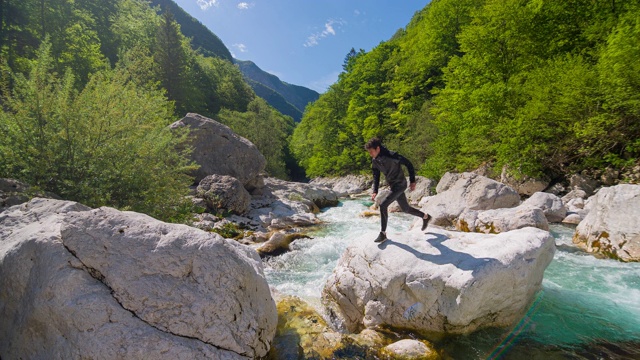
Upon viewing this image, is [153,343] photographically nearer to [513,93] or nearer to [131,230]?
[131,230]

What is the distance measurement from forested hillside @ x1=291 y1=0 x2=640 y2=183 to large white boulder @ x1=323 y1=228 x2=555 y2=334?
11019 mm

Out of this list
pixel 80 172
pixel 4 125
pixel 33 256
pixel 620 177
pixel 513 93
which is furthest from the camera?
pixel 513 93

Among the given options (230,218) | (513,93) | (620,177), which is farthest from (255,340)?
(513,93)

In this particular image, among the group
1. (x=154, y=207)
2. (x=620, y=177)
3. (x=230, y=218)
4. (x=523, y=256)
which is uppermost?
(x=620, y=177)

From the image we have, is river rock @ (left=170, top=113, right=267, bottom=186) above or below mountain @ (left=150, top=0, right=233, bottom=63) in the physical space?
below

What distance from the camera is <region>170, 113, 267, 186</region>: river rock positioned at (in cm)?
1669

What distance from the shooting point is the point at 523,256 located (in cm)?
485

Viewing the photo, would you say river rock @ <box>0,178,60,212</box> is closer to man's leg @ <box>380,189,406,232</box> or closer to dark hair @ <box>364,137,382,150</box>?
dark hair @ <box>364,137,382,150</box>

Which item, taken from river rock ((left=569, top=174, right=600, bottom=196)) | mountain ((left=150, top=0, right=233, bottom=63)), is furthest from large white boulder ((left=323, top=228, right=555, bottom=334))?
mountain ((left=150, top=0, right=233, bottom=63))

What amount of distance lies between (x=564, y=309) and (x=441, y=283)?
A: 2871 mm

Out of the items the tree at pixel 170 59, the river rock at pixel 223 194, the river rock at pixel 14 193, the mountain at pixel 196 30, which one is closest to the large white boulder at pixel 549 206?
the river rock at pixel 223 194

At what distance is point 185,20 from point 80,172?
458 ft

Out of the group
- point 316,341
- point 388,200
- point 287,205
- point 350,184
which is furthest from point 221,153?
point 350,184

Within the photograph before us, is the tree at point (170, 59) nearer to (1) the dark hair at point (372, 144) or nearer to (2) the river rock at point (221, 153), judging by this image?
(2) the river rock at point (221, 153)
